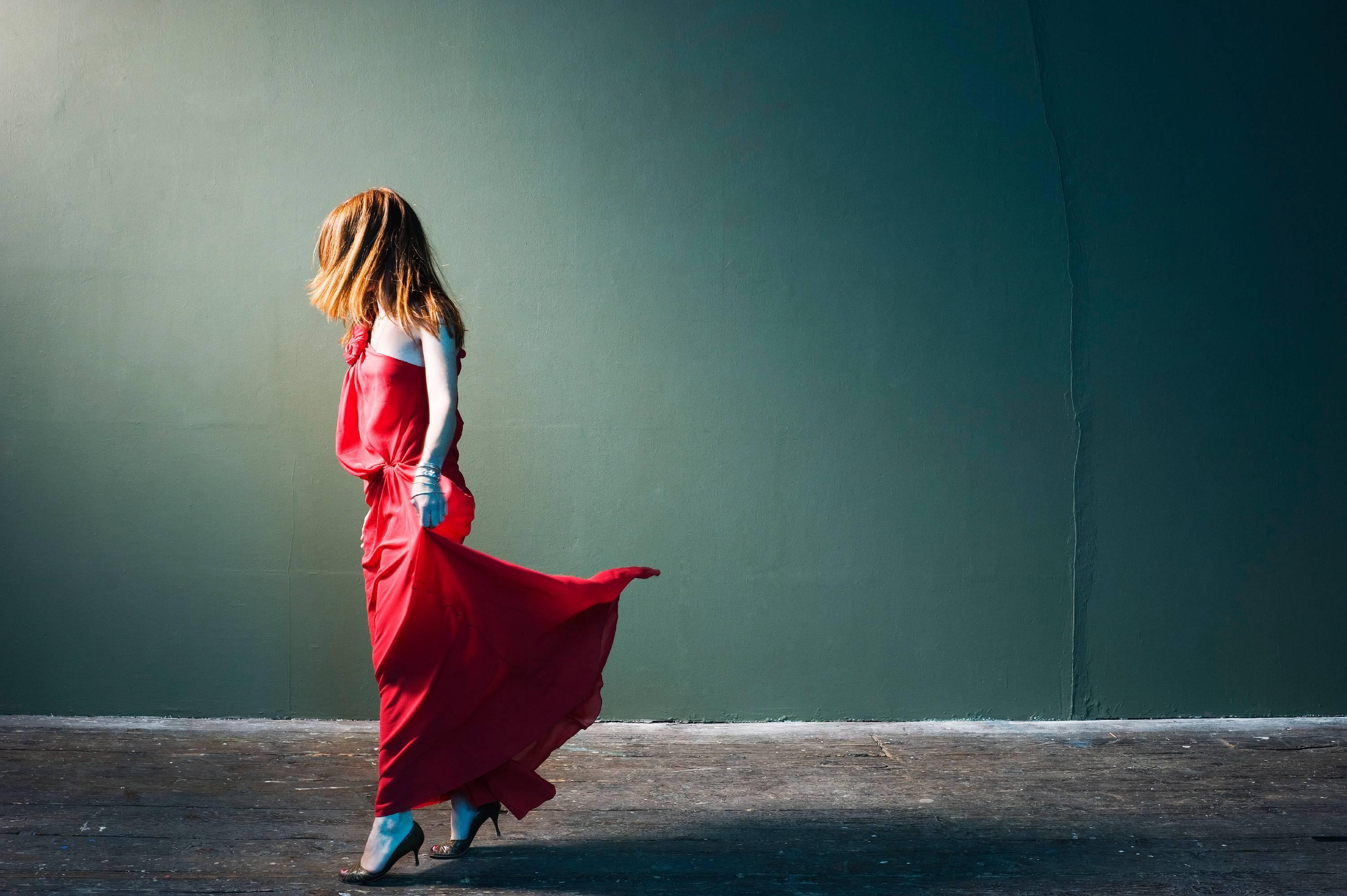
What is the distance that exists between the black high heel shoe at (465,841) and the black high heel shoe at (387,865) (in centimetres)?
9

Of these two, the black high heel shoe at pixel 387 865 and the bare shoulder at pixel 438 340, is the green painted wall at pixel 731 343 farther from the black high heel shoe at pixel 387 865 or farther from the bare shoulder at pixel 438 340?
the black high heel shoe at pixel 387 865

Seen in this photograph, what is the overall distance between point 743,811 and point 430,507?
1263mm

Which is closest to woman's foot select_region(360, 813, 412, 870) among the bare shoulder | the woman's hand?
the woman's hand

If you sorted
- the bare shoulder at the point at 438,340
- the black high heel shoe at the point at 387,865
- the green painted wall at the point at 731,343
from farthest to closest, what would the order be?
the green painted wall at the point at 731,343 → the bare shoulder at the point at 438,340 → the black high heel shoe at the point at 387,865

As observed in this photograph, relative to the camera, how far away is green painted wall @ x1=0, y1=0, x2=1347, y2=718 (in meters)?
3.72

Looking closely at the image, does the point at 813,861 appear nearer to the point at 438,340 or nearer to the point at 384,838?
the point at 384,838

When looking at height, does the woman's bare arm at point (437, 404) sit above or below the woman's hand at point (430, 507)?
above

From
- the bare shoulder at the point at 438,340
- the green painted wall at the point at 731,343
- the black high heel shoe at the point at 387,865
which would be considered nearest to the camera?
the black high heel shoe at the point at 387,865

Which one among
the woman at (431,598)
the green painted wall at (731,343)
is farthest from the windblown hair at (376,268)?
the green painted wall at (731,343)

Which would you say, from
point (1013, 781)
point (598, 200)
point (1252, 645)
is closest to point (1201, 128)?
point (1252, 645)

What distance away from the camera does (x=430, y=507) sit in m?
2.43

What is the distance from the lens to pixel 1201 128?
149 inches

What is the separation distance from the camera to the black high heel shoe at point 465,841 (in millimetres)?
2559

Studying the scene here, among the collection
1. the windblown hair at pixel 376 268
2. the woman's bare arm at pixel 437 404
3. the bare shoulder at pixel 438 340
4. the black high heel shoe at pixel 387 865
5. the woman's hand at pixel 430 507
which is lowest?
the black high heel shoe at pixel 387 865
